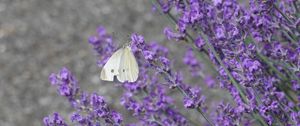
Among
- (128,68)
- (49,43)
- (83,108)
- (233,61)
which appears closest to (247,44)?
(233,61)

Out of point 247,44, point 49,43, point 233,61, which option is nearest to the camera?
point 233,61

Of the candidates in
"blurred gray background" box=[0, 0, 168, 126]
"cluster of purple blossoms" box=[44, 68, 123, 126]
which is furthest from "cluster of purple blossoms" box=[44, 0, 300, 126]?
"blurred gray background" box=[0, 0, 168, 126]

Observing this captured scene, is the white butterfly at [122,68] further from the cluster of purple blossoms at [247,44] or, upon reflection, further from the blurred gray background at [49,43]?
the blurred gray background at [49,43]

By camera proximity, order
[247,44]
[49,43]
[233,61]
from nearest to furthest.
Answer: [233,61] → [247,44] → [49,43]

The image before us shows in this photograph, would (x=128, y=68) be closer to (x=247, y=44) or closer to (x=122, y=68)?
(x=122, y=68)

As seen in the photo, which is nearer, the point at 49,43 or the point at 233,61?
the point at 233,61

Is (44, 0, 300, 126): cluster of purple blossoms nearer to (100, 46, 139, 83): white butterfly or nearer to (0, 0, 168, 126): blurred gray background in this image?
(100, 46, 139, 83): white butterfly

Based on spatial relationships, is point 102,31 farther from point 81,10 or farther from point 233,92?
point 81,10
